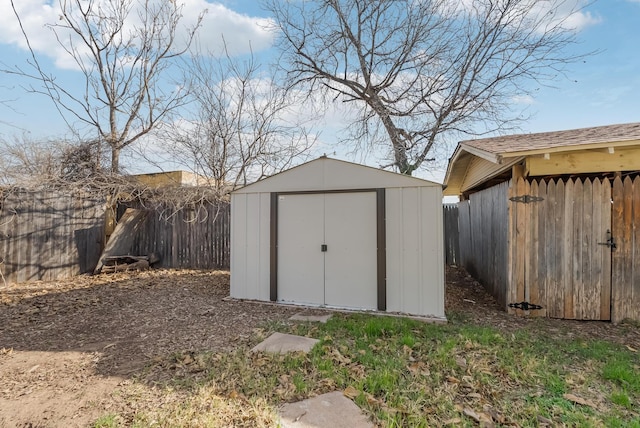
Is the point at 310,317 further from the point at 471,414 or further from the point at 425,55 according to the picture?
the point at 425,55

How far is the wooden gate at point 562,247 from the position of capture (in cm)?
450

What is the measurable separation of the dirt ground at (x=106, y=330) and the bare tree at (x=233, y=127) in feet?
13.5

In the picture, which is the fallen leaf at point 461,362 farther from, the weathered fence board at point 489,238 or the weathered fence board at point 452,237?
the weathered fence board at point 452,237

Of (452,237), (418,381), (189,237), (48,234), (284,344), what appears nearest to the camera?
(418,381)

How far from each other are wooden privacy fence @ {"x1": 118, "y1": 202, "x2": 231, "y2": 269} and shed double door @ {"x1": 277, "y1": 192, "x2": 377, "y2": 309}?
11.1 feet

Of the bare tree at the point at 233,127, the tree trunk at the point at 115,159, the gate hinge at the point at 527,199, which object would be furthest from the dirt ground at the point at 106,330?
the bare tree at the point at 233,127

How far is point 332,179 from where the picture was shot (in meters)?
5.20

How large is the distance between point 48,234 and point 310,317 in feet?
21.5

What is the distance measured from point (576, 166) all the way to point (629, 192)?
0.73m

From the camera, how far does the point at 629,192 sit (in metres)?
4.43

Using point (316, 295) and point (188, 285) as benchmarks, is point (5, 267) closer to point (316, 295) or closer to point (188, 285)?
point (188, 285)

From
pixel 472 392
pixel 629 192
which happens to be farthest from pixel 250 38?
pixel 472 392

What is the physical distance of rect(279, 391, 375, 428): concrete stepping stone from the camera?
2186mm

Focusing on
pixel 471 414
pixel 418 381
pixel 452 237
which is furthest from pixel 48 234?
pixel 452 237
